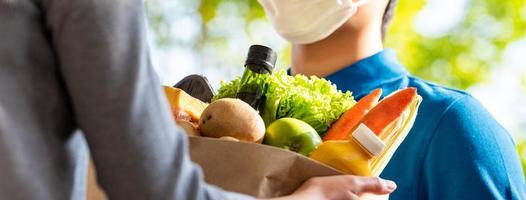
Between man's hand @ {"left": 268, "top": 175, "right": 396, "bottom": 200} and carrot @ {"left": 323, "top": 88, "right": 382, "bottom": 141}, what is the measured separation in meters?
0.13

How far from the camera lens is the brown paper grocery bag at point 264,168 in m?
1.23

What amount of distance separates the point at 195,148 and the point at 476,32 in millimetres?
5925

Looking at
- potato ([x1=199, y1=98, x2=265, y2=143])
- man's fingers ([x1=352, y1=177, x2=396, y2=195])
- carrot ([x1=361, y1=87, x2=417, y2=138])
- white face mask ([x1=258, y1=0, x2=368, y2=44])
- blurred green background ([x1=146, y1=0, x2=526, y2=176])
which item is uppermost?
carrot ([x1=361, y1=87, x2=417, y2=138])

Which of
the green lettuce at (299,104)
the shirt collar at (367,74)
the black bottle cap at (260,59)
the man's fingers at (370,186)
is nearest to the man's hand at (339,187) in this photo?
the man's fingers at (370,186)

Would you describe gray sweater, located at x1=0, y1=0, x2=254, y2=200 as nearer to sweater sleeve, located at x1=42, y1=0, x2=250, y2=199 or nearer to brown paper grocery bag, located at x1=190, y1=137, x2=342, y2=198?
sweater sleeve, located at x1=42, y1=0, x2=250, y2=199

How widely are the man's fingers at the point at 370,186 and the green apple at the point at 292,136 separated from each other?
110mm

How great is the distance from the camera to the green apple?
1311 millimetres

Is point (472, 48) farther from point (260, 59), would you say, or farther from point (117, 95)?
point (117, 95)

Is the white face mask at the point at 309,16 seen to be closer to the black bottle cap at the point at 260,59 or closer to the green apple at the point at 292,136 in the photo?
the black bottle cap at the point at 260,59

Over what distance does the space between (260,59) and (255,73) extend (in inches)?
0.8

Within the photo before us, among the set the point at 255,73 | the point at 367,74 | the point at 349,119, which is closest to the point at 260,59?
the point at 255,73

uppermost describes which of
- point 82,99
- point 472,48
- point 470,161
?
point 82,99

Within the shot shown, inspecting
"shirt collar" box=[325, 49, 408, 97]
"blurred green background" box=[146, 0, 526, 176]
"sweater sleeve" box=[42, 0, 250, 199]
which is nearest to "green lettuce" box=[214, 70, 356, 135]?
"sweater sleeve" box=[42, 0, 250, 199]

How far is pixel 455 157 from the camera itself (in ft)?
6.27
